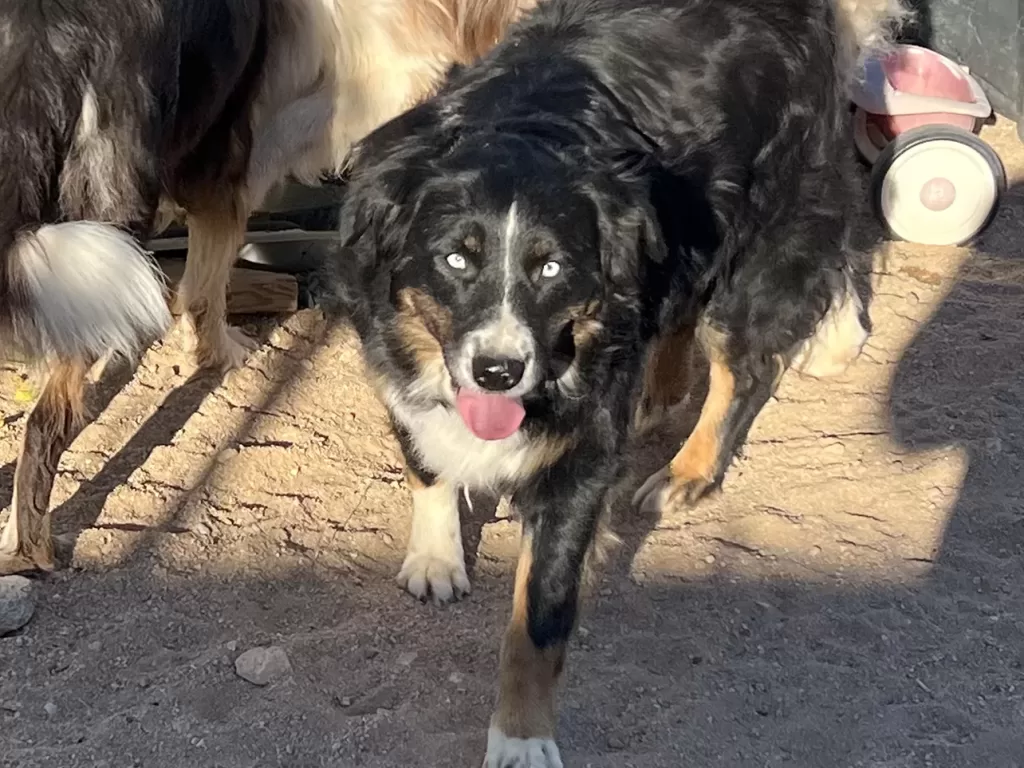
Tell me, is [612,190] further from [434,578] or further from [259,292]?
[259,292]

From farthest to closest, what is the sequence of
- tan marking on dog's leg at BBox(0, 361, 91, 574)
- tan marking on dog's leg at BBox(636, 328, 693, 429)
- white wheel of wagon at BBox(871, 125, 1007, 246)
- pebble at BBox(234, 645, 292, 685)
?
1. white wheel of wagon at BBox(871, 125, 1007, 246)
2. tan marking on dog's leg at BBox(636, 328, 693, 429)
3. tan marking on dog's leg at BBox(0, 361, 91, 574)
4. pebble at BBox(234, 645, 292, 685)

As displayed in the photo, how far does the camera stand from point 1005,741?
2.85 m

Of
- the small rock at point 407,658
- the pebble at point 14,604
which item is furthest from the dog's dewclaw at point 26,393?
the small rock at point 407,658

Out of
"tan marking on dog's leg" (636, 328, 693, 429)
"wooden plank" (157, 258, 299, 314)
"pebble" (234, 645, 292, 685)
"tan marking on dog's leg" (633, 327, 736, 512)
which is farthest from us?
"wooden plank" (157, 258, 299, 314)

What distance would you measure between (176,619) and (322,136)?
1608mm

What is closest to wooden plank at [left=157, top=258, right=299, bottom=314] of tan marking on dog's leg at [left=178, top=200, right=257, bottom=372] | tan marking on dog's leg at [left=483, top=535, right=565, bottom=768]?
tan marking on dog's leg at [left=178, top=200, right=257, bottom=372]

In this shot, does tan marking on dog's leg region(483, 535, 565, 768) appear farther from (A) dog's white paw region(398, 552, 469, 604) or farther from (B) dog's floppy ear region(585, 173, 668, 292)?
(B) dog's floppy ear region(585, 173, 668, 292)

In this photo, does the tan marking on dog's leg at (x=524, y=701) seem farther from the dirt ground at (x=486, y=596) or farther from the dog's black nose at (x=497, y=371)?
the dog's black nose at (x=497, y=371)

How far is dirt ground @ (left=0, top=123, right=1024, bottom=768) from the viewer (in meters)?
2.84

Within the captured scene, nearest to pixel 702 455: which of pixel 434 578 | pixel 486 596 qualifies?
pixel 486 596

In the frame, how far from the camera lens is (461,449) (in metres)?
2.95

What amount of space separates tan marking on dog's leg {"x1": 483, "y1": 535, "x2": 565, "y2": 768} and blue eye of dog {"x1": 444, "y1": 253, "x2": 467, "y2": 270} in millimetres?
736

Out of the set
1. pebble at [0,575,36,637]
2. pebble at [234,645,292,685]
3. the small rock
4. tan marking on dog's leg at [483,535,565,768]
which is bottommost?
pebble at [0,575,36,637]

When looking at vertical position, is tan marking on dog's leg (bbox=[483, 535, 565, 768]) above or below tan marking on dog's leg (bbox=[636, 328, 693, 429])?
below
